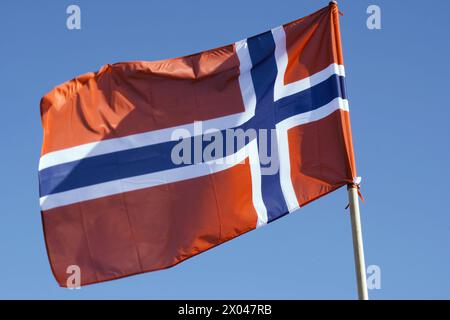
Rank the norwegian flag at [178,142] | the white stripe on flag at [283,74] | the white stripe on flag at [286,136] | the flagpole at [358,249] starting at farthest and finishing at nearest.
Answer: the white stripe on flag at [283,74], the norwegian flag at [178,142], the white stripe on flag at [286,136], the flagpole at [358,249]

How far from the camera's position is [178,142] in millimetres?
17250

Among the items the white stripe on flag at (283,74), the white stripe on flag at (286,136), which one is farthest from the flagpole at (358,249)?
the white stripe on flag at (283,74)

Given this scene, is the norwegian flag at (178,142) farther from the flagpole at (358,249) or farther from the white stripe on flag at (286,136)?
the flagpole at (358,249)

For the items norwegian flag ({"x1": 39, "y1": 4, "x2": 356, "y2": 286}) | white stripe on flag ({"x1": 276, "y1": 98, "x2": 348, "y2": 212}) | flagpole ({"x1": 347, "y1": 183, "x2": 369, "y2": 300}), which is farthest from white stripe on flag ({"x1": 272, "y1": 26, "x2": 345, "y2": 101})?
flagpole ({"x1": 347, "y1": 183, "x2": 369, "y2": 300})

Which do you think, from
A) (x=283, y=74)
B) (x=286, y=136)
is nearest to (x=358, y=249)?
(x=286, y=136)

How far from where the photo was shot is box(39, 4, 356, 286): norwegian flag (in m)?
16.1

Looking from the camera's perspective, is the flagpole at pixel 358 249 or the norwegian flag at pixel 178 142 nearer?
the flagpole at pixel 358 249

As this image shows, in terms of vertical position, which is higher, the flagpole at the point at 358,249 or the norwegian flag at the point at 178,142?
the norwegian flag at the point at 178,142

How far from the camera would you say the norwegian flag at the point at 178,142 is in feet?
53.0

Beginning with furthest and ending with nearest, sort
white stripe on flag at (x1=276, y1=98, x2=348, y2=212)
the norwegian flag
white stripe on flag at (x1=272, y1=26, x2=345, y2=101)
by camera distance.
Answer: white stripe on flag at (x1=272, y1=26, x2=345, y2=101), the norwegian flag, white stripe on flag at (x1=276, y1=98, x2=348, y2=212)

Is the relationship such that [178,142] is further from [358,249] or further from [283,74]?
[358,249]

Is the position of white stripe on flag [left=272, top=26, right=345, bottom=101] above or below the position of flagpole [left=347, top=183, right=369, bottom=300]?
above

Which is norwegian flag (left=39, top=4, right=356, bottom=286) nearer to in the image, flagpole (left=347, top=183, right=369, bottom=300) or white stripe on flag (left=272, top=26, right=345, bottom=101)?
white stripe on flag (left=272, top=26, right=345, bottom=101)
